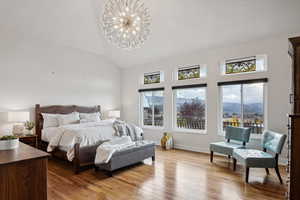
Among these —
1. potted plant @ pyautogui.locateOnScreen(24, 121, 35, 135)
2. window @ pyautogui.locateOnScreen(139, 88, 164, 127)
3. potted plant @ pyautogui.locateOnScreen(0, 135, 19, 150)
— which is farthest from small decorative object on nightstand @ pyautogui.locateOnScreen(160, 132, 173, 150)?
potted plant @ pyautogui.locateOnScreen(0, 135, 19, 150)

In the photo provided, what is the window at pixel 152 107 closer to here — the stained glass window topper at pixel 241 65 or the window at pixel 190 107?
the window at pixel 190 107

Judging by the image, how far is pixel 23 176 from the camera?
160 cm

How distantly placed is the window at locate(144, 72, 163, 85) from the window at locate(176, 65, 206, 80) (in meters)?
0.74

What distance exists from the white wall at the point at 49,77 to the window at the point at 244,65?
4.14 m

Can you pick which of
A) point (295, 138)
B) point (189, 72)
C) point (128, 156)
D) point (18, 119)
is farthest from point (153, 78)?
point (295, 138)

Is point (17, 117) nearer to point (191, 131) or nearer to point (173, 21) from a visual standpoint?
point (173, 21)

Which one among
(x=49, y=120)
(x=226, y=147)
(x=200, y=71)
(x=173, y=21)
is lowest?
(x=226, y=147)

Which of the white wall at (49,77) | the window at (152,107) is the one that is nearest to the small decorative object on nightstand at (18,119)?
the white wall at (49,77)

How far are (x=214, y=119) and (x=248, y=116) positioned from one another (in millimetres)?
799

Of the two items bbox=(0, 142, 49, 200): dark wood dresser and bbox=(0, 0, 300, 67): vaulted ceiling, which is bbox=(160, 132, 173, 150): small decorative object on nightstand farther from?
bbox=(0, 142, 49, 200): dark wood dresser

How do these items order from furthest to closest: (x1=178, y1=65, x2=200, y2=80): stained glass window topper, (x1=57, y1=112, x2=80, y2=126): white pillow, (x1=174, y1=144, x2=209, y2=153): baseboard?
(x1=178, y1=65, x2=200, y2=80): stained glass window topper, (x1=57, y1=112, x2=80, y2=126): white pillow, (x1=174, y1=144, x2=209, y2=153): baseboard

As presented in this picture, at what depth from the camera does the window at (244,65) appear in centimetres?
423

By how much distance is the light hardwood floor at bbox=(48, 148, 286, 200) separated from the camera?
2648 millimetres

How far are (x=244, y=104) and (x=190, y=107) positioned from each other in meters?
1.49
